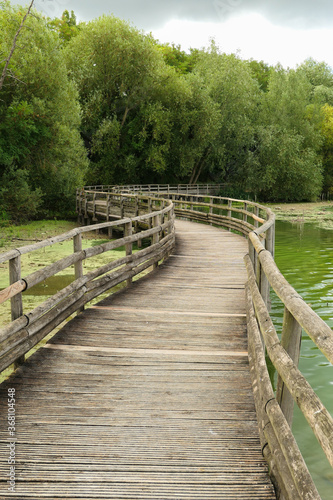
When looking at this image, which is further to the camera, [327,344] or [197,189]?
[197,189]

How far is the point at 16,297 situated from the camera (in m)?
4.14

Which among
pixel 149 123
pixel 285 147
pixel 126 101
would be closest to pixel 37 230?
pixel 149 123

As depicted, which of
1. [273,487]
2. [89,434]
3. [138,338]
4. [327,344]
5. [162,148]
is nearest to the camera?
[327,344]

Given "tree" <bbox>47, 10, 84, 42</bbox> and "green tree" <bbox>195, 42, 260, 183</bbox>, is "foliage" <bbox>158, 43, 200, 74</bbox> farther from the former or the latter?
"green tree" <bbox>195, 42, 260, 183</bbox>

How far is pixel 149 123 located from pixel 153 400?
36.8 m

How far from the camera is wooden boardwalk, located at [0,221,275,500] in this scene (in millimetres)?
2660

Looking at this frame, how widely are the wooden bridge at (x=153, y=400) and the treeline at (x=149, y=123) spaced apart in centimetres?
2021

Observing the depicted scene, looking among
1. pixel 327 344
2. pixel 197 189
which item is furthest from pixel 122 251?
pixel 197 189

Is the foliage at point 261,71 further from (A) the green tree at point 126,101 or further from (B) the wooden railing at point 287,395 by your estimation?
(B) the wooden railing at point 287,395

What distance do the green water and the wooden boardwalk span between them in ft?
3.39

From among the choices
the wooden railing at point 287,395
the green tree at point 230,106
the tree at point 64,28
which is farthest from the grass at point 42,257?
the tree at point 64,28

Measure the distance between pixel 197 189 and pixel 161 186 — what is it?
129 inches

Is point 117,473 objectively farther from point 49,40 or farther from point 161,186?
point 161,186

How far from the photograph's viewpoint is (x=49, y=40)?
24844mm
